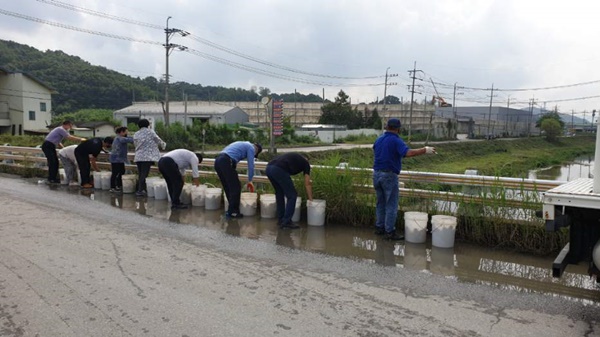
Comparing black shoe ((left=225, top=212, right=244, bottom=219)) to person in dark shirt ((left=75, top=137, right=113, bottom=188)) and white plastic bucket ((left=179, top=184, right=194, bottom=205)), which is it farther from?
person in dark shirt ((left=75, top=137, right=113, bottom=188))

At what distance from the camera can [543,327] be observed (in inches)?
168

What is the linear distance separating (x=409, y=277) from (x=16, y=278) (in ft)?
14.6

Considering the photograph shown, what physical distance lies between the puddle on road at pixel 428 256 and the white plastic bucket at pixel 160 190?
64.0 inches

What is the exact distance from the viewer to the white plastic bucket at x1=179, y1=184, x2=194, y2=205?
1040 centimetres

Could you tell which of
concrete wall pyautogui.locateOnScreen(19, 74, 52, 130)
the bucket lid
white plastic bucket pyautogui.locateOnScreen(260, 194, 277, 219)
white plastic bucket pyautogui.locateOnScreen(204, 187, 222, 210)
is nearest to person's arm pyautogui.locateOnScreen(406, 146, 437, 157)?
the bucket lid

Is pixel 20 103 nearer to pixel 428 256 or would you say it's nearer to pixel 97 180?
pixel 97 180

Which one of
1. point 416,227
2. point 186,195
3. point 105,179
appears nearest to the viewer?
point 416,227

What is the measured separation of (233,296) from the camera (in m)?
4.95

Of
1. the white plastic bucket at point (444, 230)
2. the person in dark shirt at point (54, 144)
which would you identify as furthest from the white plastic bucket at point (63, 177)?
the white plastic bucket at point (444, 230)

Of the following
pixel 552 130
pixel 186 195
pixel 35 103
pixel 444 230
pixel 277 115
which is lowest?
pixel 186 195

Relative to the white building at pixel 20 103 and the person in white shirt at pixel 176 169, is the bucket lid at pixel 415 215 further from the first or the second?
the white building at pixel 20 103

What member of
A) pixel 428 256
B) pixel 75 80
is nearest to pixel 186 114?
pixel 75 80

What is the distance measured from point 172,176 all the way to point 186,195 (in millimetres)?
705

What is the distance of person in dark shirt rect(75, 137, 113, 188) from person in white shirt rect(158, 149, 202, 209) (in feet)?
12.1
